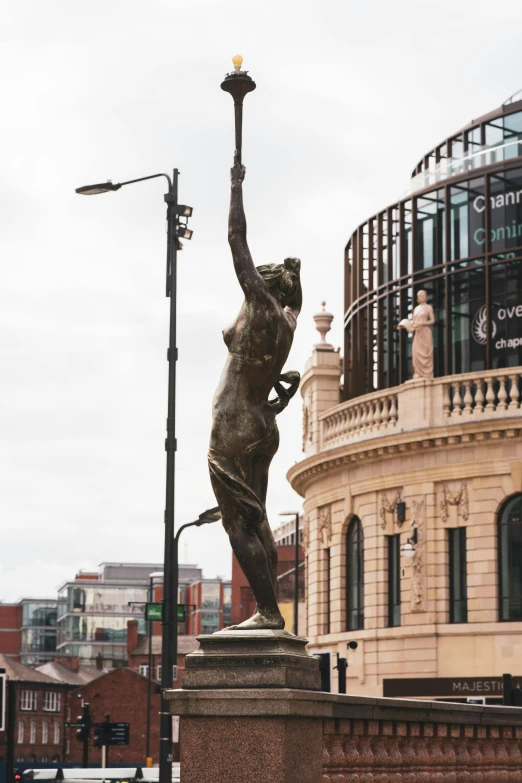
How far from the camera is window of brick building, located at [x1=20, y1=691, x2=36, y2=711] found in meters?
107

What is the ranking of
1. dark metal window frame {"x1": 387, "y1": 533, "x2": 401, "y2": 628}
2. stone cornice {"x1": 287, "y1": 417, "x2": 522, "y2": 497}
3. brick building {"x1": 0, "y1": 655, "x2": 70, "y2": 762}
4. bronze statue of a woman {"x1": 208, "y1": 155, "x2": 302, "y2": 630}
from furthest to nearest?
brick building {"x1": 0, "y1": 655, "x2": 70, "y2": 762} < dark metal window frame {"x1": 387, "y1": 533, "x2": 401, "y2": 628} < stone cornice {"x1": 287, "y1": 417, "x2": 522, "y2": 497} < bronze statue of a woman {"x1": 208, "y1": 155, "x2": 302, "y2": 630}

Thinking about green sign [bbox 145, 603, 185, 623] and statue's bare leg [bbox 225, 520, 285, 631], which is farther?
green sign [bbox 145, 603, 185, 623]

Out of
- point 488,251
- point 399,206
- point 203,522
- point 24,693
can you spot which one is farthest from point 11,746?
point 24,693

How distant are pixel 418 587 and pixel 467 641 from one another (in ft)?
6.40

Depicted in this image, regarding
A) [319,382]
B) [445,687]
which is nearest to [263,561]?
[445,687]

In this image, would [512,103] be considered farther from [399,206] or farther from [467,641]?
[467,641]

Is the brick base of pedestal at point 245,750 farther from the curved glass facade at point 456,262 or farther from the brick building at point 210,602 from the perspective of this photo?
the brick building at point 210,602

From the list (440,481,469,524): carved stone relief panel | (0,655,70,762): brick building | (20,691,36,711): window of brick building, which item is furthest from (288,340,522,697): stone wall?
(20,691,36,711): window of brick building

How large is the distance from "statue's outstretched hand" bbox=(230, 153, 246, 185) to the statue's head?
0.74 metres

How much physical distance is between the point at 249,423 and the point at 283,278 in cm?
121

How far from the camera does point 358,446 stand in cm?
4050

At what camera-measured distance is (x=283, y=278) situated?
451 inches

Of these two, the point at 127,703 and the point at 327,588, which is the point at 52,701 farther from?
the point at 327,588

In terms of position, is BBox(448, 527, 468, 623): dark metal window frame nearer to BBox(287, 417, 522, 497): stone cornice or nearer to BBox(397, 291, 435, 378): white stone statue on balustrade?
BBox(287, 417, 522, 497): stone cornice
